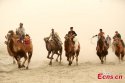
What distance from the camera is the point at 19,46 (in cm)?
421

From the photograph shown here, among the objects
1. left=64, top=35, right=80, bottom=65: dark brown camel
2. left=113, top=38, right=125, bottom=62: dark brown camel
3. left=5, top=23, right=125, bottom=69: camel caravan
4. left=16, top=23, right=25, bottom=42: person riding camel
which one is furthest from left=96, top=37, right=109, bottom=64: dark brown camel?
left=16, top=23, right=25, bottom=42: person riding camel

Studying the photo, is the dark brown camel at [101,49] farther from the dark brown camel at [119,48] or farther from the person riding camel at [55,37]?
the person riding camel at [55,37]

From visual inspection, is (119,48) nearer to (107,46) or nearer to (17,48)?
(107,46)

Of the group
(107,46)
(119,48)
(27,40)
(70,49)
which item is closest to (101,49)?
(107,46)

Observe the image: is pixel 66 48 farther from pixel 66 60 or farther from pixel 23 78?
pixel 23 78

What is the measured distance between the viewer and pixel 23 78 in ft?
13.4

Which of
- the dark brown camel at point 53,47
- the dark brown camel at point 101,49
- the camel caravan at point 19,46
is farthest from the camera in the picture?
the dark brown camel at point 101,49

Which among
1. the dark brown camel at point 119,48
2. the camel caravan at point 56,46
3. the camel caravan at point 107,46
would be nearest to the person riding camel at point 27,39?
the camel caravan at point 56,46

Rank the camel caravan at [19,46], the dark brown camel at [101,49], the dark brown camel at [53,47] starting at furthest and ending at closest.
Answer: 1. the dark brown camel at [101,49]
2. the dark brown camel at [53,47]
3. the camel caravan at [19,46]

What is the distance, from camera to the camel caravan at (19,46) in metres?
4.19

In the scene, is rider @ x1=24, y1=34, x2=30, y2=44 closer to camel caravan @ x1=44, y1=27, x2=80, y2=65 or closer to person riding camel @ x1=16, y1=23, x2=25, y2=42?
person riding camel @ x1=16, y1=23, x2=25, y2=42

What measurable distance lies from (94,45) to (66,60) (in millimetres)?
512

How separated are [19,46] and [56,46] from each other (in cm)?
57

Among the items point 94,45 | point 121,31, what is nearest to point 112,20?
point 121,31
